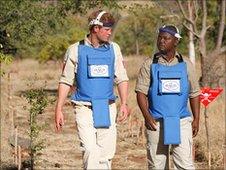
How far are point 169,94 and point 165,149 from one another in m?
0.52

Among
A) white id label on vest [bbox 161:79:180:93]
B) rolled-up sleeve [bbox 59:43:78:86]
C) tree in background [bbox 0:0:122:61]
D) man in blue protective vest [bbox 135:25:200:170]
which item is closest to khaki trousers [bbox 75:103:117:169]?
rolled-up sleeve [bbox 59:43:78:86]

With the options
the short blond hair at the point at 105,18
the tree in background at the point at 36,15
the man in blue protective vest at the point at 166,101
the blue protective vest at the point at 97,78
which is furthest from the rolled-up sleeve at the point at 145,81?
the tree in background at the point at 36,15

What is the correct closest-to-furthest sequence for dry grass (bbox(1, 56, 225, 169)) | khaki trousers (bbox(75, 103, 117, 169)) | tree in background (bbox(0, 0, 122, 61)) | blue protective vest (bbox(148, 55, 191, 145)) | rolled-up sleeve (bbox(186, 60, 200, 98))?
khaki trousers (bbox(75, 103, 117, 169)) < blue protective vest (bbox(148, 55, 191, 145)) < rolled-up sleeve (bbox(186, 60, 200, 98)) < dry grass (bbox(1, 56, 225, 169)) < tree in background (bbox(0, 0, 122, 61))

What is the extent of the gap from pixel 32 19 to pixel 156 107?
1100cm

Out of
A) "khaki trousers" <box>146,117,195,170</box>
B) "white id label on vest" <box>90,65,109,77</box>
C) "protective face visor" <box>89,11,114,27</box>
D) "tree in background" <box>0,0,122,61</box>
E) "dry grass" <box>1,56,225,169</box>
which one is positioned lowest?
"dry grass" <box>1,56,225,169</box>

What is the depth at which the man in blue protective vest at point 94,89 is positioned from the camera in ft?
19.4

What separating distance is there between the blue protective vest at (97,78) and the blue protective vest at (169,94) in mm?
422

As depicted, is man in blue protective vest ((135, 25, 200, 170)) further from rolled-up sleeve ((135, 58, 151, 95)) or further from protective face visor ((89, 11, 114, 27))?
protective face visor ((89, 11, 114, 27))

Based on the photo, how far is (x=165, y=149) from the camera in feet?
20.1

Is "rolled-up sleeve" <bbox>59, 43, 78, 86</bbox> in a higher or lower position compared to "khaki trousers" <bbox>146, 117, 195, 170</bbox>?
higher

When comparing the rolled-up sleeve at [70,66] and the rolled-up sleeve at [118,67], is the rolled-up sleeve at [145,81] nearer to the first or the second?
the rolled-up sleeve at [118,67]

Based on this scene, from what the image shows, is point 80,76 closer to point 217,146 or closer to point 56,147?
point 217,146

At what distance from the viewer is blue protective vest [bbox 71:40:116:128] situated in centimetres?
593

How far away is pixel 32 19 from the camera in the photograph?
54.5 ft
